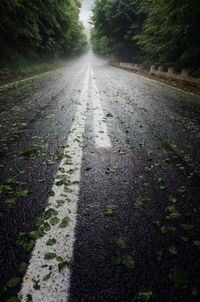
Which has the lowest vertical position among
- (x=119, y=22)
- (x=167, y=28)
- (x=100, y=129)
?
(x=100, y=129)

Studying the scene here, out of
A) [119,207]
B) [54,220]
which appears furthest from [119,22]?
[54,220]

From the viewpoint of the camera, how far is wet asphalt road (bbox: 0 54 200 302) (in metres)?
1.01

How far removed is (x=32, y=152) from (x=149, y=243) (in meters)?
1.81

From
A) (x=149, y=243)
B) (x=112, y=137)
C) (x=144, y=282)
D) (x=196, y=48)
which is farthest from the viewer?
(x=196, y=48)

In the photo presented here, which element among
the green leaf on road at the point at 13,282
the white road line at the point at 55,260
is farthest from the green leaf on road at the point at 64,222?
the green leaf on road at the point at 13,282

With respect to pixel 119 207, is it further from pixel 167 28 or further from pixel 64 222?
pixel 167 28

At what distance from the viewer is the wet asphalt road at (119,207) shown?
1013mm

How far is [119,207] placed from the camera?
5.02ft

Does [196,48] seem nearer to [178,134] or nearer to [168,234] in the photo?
[178,134]

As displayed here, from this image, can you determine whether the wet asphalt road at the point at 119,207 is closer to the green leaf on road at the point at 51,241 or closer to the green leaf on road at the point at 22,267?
the green leaf on road at the point at 22,267

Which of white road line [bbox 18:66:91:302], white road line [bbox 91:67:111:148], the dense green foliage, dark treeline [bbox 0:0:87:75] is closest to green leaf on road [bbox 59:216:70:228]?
white road line [bbox 18:66:91:302]

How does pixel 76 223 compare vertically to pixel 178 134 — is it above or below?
below

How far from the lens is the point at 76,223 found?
1.37 m

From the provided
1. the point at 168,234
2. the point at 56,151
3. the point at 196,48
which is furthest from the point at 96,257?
the point at 196,48
